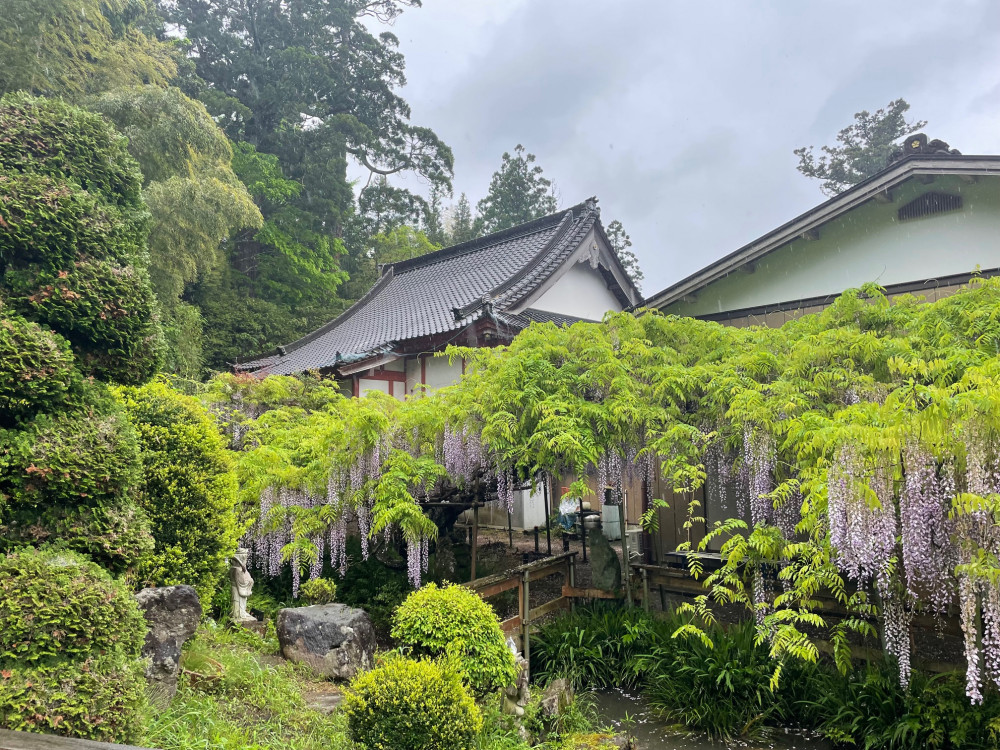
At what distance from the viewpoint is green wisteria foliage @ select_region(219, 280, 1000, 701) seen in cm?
408

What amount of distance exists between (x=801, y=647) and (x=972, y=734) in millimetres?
1843

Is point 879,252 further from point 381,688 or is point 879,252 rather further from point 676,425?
point 381,688

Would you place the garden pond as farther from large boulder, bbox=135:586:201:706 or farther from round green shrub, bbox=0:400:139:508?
round green shrub, bbox=0:400:139:508

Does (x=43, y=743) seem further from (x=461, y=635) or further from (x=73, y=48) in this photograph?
(x=73, y=48)

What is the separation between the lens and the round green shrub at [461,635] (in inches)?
205

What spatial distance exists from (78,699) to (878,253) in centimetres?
1047

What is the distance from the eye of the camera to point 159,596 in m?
4.57

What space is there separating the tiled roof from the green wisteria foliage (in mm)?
4536

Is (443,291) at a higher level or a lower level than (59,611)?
higher

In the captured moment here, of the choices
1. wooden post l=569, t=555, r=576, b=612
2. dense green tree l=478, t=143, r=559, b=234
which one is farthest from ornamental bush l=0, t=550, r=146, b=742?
dense green tree l=478, t=143, r=559, b=234

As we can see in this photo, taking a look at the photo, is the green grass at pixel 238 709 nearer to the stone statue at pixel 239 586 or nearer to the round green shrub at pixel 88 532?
the stone statue at pixel 239 586

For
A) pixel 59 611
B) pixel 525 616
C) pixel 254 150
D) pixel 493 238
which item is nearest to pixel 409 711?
pixel 59 611

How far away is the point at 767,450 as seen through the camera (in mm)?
6168

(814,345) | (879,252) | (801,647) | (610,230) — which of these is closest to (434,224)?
(610,230)
